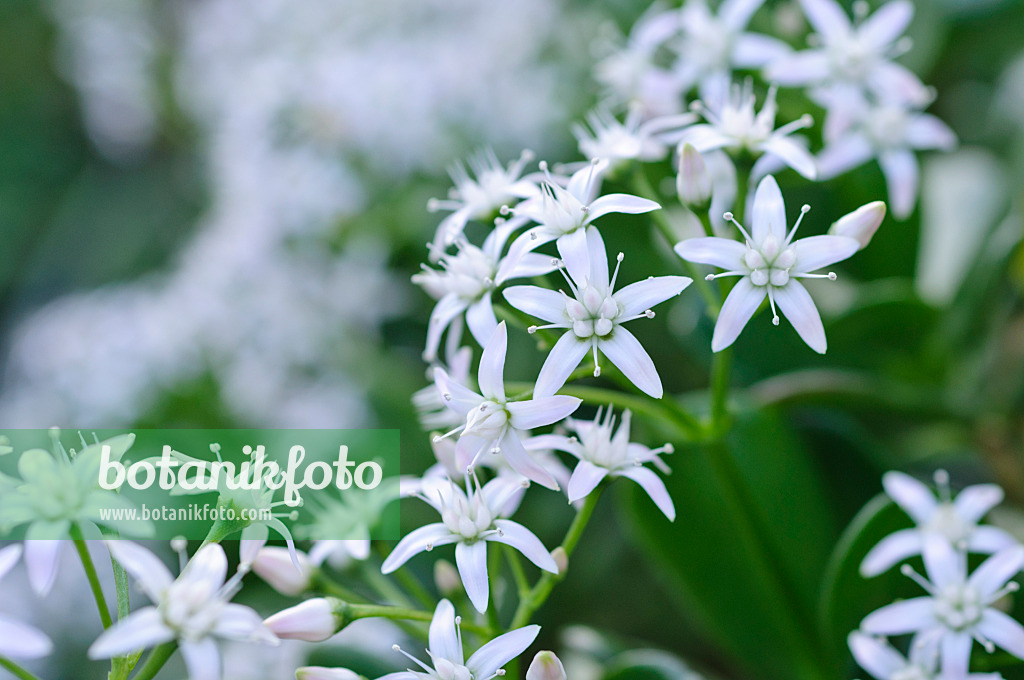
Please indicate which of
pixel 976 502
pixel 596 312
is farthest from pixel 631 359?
pixel 976 502

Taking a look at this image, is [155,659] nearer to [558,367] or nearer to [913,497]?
[558,367]

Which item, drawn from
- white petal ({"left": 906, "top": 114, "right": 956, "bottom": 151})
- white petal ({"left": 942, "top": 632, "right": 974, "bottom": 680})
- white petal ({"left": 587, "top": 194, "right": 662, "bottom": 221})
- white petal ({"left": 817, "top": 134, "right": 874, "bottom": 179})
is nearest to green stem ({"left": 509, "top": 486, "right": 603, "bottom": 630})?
white petal ({"left": 587, "top": 194, "right": 662, "bottom": 221})

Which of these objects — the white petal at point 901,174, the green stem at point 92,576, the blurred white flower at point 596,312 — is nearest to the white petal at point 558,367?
the blurred white flower at point 596,312

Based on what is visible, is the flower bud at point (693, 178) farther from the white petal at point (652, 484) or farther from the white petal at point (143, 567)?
the white petal at point (143, 567)

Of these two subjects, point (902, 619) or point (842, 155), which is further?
point (842, 155)

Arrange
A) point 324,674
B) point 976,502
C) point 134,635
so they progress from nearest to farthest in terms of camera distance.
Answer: point 134,635 → point 324,674 → point 976,502

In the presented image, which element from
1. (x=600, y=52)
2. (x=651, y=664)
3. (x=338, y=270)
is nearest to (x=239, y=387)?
(x=338, y=270)

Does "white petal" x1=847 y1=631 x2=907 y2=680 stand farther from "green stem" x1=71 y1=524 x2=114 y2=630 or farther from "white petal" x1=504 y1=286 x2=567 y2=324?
"green stem" x1=71 y1=524 x2=114 y2=630
